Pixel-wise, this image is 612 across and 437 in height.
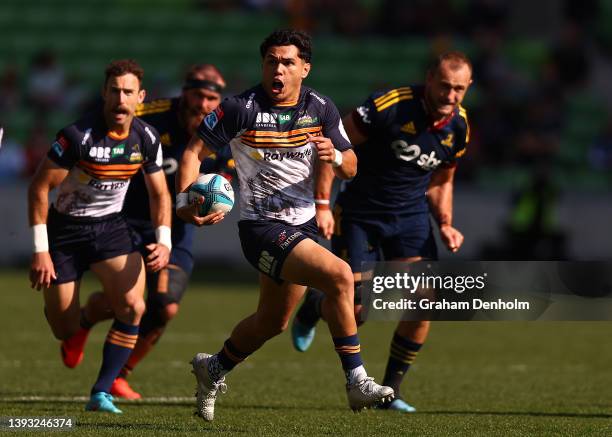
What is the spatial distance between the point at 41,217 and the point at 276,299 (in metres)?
1.61

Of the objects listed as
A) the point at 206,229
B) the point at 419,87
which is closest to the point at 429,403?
the point at 419,87

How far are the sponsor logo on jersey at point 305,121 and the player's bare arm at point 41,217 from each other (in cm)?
161

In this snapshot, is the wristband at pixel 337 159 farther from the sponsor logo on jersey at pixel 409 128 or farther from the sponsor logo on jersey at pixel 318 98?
the sponsor logo on jersey at pixel 409 128

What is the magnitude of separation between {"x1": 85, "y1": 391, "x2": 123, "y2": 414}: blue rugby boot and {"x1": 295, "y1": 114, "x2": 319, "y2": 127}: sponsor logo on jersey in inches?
88.1

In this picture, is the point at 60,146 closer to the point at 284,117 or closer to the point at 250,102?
the point at 250,102

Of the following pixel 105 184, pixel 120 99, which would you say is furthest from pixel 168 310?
pixel 120 99

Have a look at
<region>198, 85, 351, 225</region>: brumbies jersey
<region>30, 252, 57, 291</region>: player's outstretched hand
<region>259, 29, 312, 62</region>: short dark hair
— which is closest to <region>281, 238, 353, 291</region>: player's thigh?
<region>198, 85, 351, 225</region>: brumbies jersey

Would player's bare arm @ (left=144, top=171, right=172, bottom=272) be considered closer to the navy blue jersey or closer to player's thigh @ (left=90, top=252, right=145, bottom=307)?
player's thigh @ (left=90, top=252, right=145, bottom=307)

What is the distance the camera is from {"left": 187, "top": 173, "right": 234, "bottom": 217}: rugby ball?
769cm

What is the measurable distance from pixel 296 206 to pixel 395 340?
1887 millimetres

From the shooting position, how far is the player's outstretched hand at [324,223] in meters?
8.26

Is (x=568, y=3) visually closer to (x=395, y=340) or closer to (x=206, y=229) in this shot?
(x=206, y=229)

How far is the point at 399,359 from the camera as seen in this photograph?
31.1 ft

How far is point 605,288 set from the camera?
8.59 metres
